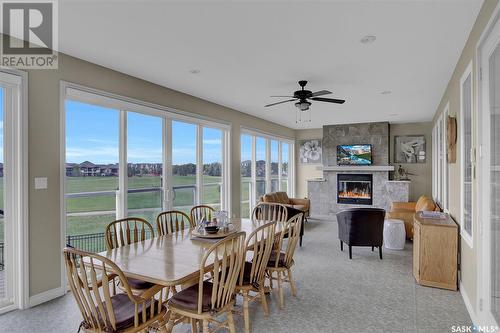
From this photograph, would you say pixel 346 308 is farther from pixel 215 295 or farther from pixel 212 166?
pixel 212 166

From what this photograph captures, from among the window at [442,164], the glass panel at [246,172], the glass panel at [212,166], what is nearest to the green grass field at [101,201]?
the glass panel at [212,166]

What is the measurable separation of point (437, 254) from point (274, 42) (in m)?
2.99

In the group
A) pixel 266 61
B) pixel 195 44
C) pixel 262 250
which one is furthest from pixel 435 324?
pixel 195 44

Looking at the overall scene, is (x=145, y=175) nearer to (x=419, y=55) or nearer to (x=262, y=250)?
(x=262, y=250)

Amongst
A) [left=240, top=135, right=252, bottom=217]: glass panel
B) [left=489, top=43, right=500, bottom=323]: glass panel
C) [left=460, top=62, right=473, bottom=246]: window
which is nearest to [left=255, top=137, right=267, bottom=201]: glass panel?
[left=240, top=135, right=252, bottom=217]: glass panel

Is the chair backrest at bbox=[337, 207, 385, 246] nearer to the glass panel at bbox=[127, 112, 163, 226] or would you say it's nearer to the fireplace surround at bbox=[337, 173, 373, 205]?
the glass panel at bbox=[127, 112, 163, 226]

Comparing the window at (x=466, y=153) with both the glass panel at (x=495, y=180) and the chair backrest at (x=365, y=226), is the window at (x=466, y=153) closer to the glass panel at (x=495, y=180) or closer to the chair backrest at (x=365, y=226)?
the glass panel at (x=495, y=180)

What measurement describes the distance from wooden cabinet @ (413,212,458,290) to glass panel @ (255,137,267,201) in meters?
4.52

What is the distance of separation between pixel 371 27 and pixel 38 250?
3.89 m

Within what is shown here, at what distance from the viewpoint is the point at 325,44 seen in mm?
2949

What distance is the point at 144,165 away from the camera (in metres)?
4.34

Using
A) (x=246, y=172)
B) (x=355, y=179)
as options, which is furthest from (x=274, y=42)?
(x=355, y=179)

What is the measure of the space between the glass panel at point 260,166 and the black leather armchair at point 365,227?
10.9 feet

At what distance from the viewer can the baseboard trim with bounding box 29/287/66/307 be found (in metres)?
2.94
